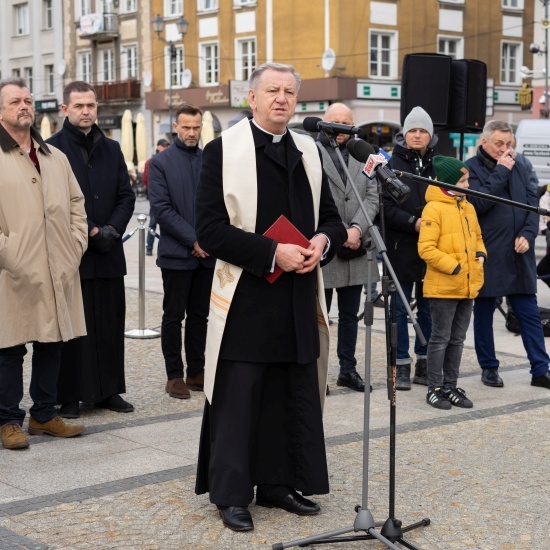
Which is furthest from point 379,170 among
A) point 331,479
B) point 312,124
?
point 331,479

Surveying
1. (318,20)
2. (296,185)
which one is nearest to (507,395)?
(296,185)

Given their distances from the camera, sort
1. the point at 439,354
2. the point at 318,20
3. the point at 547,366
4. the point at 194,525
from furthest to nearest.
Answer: the point at 318,20 < the point at 547,366 < the point at 439,354 < the point at 194,525

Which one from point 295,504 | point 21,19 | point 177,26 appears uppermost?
point 21,19

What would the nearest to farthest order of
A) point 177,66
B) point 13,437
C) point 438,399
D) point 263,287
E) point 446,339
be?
point 263,287, point 13,437, point 438,399, point 446,339, point 177,66

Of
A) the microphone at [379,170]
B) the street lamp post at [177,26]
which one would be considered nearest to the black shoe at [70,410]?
the microphone at [379,170]

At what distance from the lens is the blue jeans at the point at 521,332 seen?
27.0ft

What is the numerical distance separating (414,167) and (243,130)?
3.18 metres

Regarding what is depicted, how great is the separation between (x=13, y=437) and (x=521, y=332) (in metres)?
3.88

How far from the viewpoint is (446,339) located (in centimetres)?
764

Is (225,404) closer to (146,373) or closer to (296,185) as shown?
(296,185)

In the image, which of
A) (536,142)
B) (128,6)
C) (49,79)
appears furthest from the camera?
(49,79)

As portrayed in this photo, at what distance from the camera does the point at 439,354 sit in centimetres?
766

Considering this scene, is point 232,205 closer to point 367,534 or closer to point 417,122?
point 367,534

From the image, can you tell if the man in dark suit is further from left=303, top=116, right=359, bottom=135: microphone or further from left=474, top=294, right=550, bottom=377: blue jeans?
left=474, top=294, right=550, bottom=377: blue jeans
